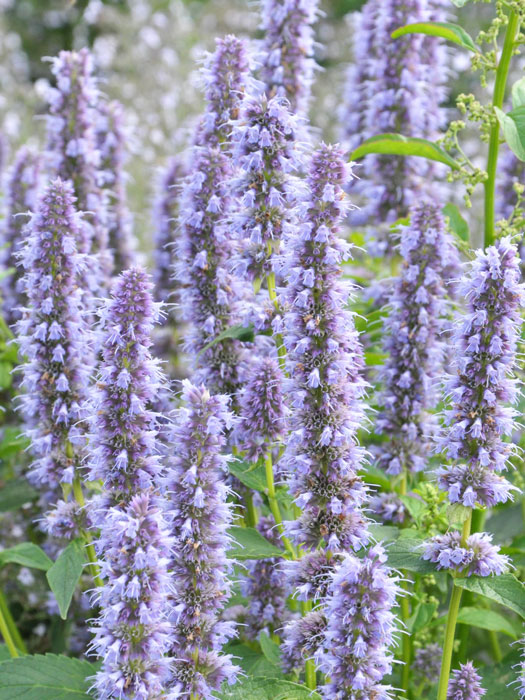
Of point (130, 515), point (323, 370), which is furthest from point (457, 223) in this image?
point (130, 515)

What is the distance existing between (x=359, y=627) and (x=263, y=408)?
101cm

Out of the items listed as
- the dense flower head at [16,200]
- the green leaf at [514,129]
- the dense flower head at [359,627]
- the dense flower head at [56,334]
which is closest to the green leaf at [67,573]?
the dense flower head at [56,334]

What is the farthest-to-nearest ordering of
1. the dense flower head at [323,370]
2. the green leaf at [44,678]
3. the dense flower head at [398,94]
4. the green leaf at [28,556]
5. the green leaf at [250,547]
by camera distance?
the dense flower head at [398,94] → the green leaf at [28,556] → the green leaf at [44,678] → the green leaf at [250,547] → the dense flower head at [323,370]

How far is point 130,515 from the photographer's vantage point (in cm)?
227

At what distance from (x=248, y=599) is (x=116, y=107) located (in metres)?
3.41

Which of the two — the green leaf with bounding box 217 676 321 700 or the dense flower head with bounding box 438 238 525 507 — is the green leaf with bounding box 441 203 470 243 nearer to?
the dense flower head with bounding box 438 238 525 507

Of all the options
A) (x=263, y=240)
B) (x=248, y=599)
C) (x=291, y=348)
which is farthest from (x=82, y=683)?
(x=263, y=240)

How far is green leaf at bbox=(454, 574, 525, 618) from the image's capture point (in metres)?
2.72

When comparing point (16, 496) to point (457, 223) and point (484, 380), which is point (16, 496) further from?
point (484, 380)

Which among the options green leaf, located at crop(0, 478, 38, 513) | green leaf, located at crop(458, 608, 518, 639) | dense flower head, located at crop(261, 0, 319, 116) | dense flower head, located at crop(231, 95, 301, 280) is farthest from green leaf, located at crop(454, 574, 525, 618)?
dense flower head, located at crop(261, 0, 319, 116)

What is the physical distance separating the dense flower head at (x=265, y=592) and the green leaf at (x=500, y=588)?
91cm

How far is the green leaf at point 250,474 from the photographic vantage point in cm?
331

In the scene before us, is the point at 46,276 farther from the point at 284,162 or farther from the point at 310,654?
the point at 310,654

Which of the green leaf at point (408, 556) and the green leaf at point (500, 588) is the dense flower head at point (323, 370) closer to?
the green leaf at point (408, 556)
